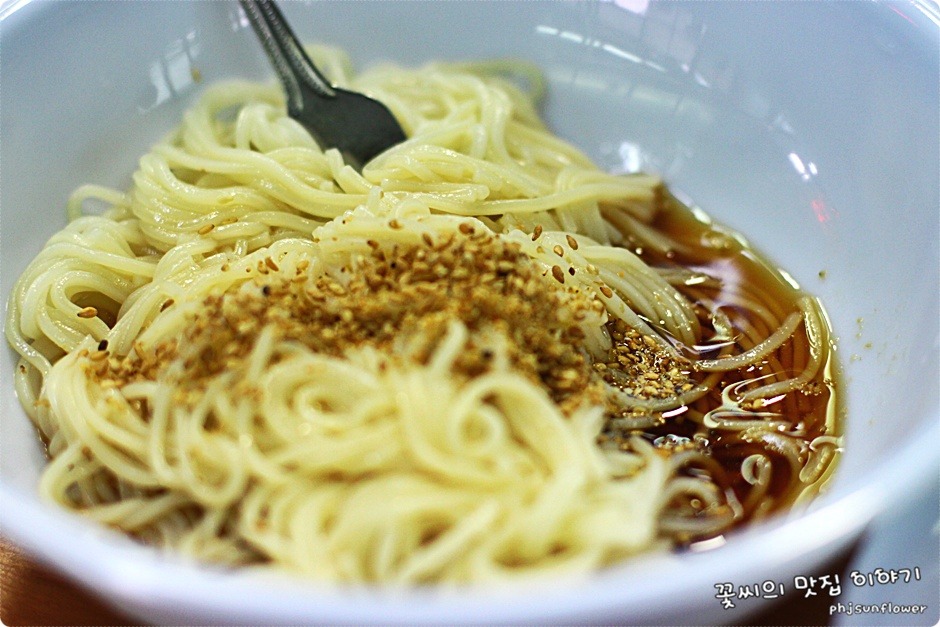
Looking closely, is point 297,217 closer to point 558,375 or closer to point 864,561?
point 558,375

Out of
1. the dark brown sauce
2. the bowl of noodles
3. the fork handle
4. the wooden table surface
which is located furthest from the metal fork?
the wooden table surface

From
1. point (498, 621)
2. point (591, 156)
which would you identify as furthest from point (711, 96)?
point (498, 621)

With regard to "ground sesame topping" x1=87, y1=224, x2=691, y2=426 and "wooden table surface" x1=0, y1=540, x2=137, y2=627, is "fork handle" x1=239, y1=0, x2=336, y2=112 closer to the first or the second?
"ground sesame topping" x1=87, y1=224, x2=691, y2=426

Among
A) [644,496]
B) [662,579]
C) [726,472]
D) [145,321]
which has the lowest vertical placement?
[145,321]

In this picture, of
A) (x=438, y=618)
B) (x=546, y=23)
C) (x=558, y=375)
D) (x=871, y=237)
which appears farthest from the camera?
(x=546, y=23)

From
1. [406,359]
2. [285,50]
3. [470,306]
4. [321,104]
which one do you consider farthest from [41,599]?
[285,50]

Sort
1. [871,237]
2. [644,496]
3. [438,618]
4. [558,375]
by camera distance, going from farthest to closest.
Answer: [871,237], [558,375], [644,496], [438,618]

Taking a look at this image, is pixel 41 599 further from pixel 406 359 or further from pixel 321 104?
pixel 321 104

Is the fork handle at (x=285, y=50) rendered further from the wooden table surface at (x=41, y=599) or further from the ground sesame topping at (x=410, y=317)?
the wooden table surface at (x=41, y=599)
